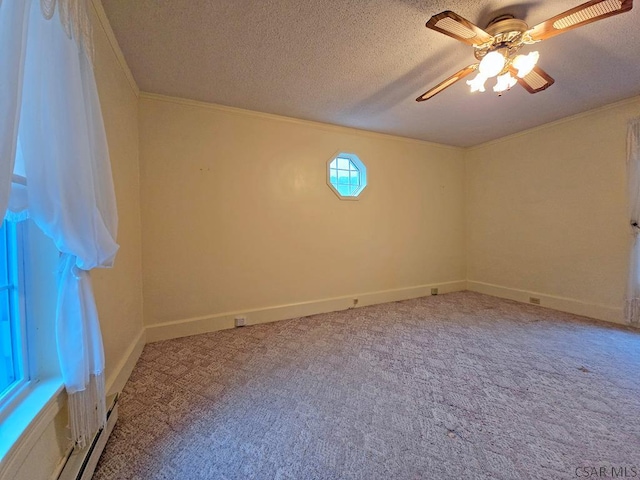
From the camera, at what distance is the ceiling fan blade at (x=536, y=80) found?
1.83 meters

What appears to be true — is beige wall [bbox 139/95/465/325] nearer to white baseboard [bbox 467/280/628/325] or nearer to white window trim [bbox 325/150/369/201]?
white window trim [bbox 325/150/369/201]

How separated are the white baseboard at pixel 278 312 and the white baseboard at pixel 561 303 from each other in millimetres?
630

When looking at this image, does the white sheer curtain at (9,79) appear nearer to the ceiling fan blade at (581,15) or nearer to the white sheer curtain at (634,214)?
→ the ceiling fan blade at (581,15)

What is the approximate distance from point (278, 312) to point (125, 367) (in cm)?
156

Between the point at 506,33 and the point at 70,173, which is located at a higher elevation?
the point at 506,33

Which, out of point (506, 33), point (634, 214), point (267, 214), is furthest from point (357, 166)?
point (634, 214)

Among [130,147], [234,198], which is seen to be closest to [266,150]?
[234,198]

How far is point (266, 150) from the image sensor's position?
9.99 ft

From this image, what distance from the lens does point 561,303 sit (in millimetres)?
3336

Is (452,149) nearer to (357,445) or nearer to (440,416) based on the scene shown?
(440,416)

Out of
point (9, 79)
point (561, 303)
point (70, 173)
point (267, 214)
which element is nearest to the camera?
point (9, 79)

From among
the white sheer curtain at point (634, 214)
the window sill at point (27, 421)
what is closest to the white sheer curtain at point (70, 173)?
the window sill at point (27, 421)

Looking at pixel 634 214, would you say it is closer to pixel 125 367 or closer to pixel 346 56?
pixel 346 56

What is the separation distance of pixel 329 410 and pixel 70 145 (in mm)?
1856
